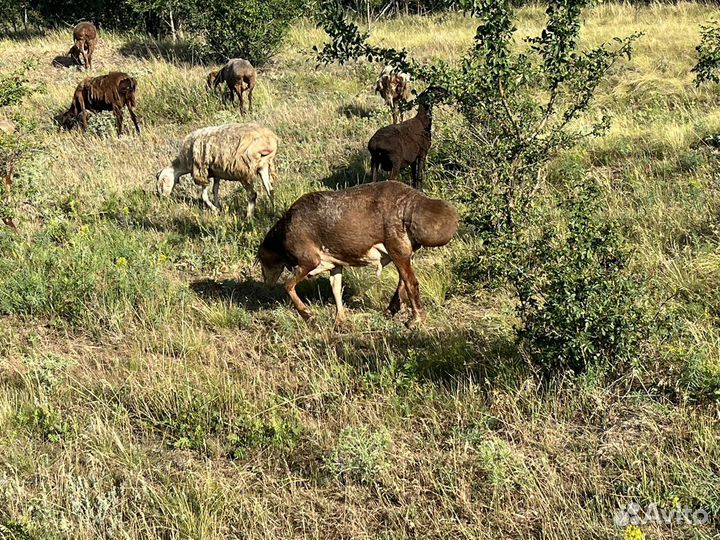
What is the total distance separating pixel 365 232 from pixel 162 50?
63.9 feet

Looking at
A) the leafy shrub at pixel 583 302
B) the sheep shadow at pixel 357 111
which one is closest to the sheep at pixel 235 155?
the sheep shadow at pixel 357 111

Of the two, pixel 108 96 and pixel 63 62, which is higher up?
pixel 63 62

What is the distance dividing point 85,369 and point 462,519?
3.78m

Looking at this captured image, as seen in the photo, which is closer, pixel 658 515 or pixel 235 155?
pixel 658 515

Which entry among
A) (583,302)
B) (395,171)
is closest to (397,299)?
(583,302)

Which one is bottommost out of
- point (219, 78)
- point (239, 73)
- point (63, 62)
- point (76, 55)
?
point (219, 78)

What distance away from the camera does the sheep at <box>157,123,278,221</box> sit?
32.5 feet

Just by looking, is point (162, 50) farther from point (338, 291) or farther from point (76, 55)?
point (338, 291)

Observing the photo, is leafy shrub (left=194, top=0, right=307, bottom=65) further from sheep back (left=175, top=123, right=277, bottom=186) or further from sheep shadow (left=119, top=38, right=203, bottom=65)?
sheep back (left=175, top=123, right=277, bottom=186)

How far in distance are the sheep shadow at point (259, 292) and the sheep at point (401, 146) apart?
310 cm

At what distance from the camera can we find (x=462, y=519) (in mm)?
3945

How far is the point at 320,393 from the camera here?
523 centimetres

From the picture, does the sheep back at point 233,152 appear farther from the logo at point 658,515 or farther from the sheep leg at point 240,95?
the logo at point 658,515

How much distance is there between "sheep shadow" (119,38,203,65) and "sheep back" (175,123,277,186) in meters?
12.7
